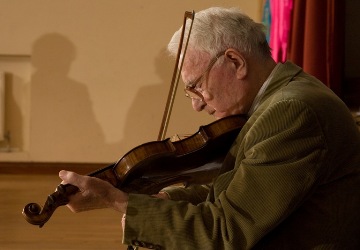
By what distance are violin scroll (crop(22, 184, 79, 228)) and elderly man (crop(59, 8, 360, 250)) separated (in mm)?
14

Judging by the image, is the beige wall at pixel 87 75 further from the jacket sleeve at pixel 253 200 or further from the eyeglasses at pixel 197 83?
the jacket sleeve at pixel 253 200

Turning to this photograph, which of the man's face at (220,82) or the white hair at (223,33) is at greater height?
the white hair at (223,33)

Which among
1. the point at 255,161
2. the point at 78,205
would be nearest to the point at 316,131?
the point at 255,161

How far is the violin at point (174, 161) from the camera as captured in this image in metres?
1.23

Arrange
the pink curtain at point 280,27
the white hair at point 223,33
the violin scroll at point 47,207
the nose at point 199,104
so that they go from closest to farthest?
1. the violin scroll at point 47,207
2. the white hair at point 223,33
3. the nose at point 199,104
4. the pink curtain at point 280,27

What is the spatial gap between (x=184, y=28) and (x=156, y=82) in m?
3.02

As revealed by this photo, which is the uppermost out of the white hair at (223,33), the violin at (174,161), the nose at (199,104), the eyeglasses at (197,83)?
the white hair at (223,33)

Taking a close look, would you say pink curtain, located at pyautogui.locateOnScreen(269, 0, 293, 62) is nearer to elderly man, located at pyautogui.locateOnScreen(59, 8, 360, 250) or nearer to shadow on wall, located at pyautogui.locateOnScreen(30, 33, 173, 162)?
shadow on wall, located at pyautogui.locateOnScreen(30, 33, 173, 162)

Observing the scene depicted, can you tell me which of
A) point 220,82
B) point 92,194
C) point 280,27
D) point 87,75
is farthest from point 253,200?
point 87,75

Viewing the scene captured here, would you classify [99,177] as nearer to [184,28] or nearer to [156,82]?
[184,28]

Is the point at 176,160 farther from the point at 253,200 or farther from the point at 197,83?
the point at 253,200

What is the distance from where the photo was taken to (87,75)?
4.37 m

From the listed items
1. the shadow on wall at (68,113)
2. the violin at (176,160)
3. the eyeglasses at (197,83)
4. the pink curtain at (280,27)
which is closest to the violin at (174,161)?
the violin at (176,160)

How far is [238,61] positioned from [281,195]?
1.20ft
